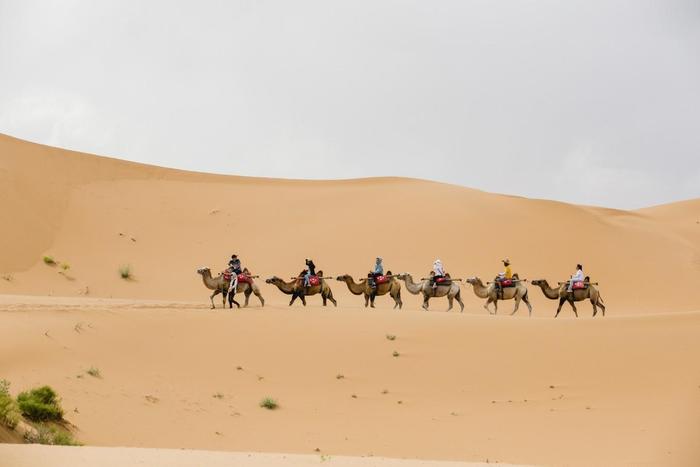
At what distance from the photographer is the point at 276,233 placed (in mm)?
52625

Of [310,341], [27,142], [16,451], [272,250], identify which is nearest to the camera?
[16,451]

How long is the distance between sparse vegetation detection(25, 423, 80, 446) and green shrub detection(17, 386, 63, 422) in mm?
260

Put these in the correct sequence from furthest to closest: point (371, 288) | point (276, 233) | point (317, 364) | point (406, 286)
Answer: point (276, 233), point (406, 286), point (371, 288), point (317, 364)

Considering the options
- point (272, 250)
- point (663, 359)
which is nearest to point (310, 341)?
point (663, 359)

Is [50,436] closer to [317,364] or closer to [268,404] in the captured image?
[268,404]

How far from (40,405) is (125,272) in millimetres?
27635

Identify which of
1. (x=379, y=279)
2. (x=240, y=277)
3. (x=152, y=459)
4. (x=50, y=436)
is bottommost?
(x=50, y=436)

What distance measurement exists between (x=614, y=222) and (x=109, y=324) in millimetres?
47048

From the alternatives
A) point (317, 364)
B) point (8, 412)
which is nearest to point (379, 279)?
point (317, 364)

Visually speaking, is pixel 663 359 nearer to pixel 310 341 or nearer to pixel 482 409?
pixel 482 409

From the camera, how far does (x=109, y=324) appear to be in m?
23.2

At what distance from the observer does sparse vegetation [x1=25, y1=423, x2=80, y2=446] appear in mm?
14164

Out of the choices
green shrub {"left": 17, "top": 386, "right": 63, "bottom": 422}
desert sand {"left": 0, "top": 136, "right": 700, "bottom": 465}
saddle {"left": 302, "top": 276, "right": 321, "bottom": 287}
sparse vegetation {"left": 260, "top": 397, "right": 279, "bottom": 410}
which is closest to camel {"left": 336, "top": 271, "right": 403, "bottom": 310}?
saddle {"left": 302, "top": 276, "right": 321, "bottom": 287}

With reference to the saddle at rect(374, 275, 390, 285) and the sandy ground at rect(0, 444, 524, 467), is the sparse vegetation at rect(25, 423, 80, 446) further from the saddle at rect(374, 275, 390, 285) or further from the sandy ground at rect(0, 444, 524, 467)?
the saddle at rect(374, 275, 390, 285)
